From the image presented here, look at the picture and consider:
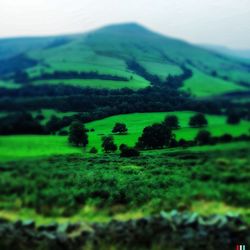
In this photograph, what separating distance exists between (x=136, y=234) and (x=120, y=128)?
13.1ft

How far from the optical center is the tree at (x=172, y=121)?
33.0 ft

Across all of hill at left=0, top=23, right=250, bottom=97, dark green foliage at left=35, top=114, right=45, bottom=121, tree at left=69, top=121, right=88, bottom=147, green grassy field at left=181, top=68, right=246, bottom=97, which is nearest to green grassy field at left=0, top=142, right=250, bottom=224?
tree at left=69, top=121, right=88, bottom=147

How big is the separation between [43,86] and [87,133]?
2002mm

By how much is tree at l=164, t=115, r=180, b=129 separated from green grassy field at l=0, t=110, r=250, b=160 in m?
0.13

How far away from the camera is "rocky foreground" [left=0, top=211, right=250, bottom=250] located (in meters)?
5.93

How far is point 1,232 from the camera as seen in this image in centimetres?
598

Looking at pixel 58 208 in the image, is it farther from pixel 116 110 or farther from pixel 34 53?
pixel 34 53

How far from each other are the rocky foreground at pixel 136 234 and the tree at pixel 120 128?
11.9 ft

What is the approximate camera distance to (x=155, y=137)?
9.73m

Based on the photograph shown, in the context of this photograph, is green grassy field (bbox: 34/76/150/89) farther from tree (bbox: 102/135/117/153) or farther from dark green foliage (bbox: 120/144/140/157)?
dark green foliage (bbox: 120/144/140/157)

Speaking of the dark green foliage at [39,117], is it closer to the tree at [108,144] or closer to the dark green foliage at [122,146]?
the tree at [108,144]

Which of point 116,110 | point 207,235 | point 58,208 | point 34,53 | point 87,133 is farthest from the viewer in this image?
point 34,53

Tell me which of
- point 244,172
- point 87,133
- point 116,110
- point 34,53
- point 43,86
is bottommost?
point 244,172

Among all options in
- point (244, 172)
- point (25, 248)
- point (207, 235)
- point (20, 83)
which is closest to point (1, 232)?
point (25, 248)
